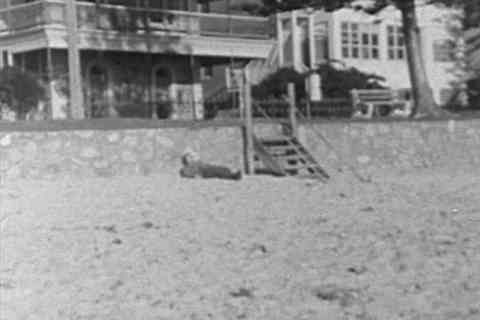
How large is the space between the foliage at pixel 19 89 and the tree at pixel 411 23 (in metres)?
6.44

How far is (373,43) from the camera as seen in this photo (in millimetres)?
42906

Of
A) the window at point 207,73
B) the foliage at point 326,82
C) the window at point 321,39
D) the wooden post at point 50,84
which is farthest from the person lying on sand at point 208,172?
the window at point 321,39

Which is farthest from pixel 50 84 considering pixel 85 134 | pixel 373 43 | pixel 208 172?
pixel 373 43

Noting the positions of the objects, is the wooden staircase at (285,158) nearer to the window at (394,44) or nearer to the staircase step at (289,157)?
the staircase step at (289,157)

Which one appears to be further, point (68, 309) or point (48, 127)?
point (48, 127)

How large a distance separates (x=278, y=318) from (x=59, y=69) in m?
23.7

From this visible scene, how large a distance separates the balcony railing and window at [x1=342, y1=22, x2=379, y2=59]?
24.0 feet

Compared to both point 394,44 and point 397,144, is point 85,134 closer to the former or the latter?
point 397,144

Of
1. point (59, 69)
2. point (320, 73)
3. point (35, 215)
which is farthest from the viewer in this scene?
point (320, 73)

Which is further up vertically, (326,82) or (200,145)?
(326,82)

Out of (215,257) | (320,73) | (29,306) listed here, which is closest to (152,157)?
(215,257)

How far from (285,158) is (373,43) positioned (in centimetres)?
2460

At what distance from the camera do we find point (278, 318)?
6.68 metres

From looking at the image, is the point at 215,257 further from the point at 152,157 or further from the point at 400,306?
the point at 152,157
